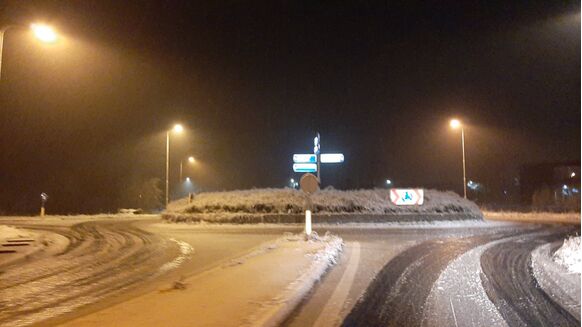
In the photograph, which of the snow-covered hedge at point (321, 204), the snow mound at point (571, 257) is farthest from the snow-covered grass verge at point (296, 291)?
the snow-covered hedge at point (321, 204)

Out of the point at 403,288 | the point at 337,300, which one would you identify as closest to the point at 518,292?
the point at 403,288

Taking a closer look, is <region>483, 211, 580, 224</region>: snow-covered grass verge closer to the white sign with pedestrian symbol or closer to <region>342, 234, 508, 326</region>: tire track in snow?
the white sign with pedestrian symbol

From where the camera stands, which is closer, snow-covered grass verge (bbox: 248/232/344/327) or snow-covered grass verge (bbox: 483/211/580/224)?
snow-covered grass verge (bbox: 248/232/344/327)

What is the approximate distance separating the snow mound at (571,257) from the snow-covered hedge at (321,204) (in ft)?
61.4

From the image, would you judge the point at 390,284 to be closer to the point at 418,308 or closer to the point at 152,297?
the point at 418,308

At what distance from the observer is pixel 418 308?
931cm

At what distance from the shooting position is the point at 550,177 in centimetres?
9400

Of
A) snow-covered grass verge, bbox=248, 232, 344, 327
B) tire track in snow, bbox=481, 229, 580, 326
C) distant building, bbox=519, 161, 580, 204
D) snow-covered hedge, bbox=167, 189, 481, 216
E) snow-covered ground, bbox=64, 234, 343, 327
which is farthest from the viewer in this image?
distant building, bbox=519, 161, 580, 204

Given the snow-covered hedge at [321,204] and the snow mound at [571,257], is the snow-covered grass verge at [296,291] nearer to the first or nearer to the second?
the snow mound at [571,257]

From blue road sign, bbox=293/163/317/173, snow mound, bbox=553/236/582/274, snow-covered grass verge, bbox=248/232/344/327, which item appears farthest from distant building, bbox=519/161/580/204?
snow-covered grass verge, bbox=248/232/344/327

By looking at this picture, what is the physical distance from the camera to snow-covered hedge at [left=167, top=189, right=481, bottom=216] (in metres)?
36.9

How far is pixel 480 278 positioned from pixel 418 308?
4021 millimetres

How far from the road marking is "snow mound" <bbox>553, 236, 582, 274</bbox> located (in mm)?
5418

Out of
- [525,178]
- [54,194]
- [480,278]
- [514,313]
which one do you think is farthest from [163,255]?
[525,178]
